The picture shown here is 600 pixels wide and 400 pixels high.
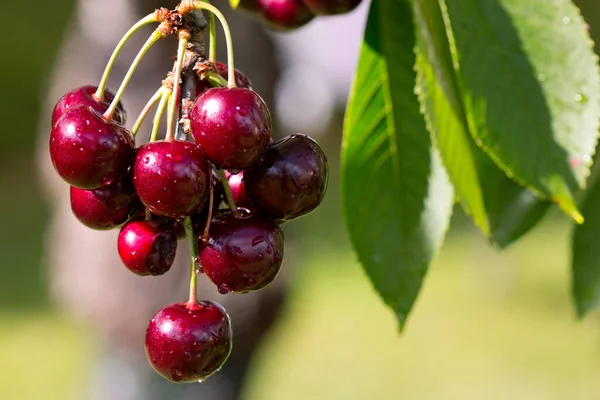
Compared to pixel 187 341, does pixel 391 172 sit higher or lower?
lower

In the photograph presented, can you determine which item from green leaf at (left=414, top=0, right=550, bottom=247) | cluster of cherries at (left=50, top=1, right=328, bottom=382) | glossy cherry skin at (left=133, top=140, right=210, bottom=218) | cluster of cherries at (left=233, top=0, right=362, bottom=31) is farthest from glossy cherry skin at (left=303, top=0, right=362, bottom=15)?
glossy cherry skin at (left=133, top=140, right=210, bottom=218)

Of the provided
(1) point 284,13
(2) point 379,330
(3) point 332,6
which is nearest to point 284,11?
(1) point 284,13

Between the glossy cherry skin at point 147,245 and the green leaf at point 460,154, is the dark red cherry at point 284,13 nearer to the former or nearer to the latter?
the green leaf at point 460,154

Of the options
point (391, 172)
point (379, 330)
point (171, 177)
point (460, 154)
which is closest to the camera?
point (171, 177)

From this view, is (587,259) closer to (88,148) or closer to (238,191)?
(238,191)

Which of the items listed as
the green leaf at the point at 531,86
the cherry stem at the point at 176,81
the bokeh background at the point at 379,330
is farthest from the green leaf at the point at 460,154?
the bokeh background at the point at 379,330

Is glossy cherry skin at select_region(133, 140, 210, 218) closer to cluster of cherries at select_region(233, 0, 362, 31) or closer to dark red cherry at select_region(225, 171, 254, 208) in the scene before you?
dark red cherry at select_region(225, 171, 254, 208)
